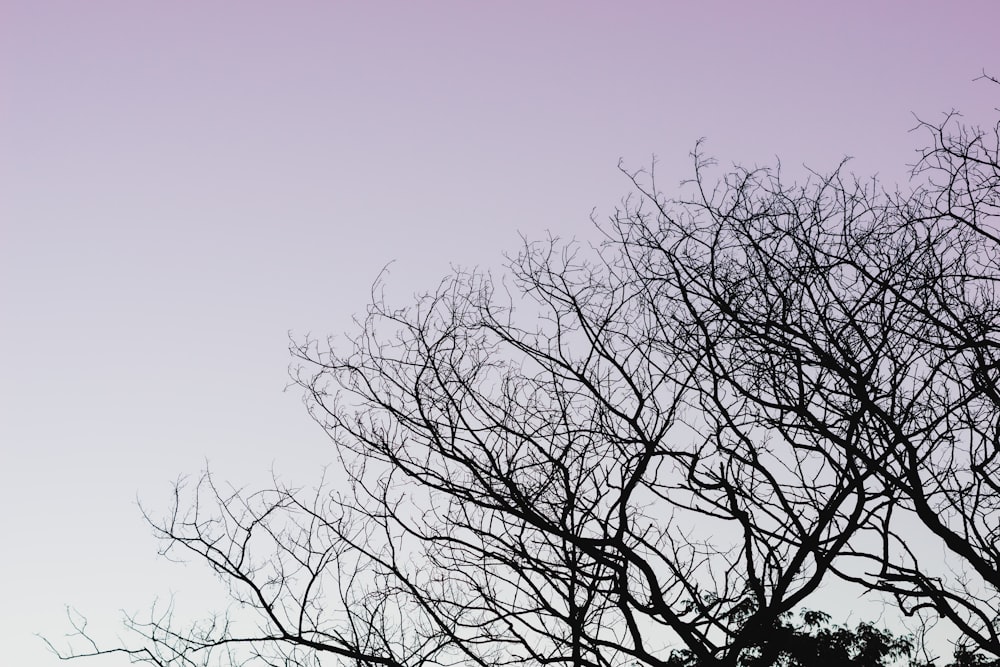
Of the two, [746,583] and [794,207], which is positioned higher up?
[794,207]

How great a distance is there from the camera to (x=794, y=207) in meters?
6.04

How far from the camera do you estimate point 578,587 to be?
17.3 ft

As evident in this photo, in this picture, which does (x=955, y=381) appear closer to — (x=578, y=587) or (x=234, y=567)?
(x=578, y=587)

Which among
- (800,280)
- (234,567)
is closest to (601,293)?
(800,280)

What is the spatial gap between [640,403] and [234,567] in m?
3.19

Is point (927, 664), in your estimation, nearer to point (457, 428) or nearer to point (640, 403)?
point (640, 403)

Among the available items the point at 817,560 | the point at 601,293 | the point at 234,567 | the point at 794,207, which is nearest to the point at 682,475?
the point at 817,560

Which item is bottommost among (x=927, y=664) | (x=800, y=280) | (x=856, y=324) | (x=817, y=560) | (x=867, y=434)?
(x=927, y=664)

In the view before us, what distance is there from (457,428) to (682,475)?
1588mm

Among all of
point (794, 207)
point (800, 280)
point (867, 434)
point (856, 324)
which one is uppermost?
point (794, 207)

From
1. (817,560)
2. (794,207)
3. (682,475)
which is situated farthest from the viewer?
(794,207)

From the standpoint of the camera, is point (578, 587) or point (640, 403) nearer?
point (578, 587)

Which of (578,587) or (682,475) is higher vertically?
(682,475)

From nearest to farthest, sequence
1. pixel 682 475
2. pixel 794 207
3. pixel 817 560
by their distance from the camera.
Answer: pixel 817 560 → pixel 682 475 → pixel 794 207
